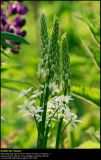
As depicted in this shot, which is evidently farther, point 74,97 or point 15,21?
point 74,97

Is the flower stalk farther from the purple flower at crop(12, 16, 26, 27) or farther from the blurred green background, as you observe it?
the purple flower at crop(12, 16, 26, 27)

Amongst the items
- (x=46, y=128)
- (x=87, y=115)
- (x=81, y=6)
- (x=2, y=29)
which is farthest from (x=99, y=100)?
(x=81, y=6)

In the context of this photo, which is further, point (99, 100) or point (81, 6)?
point (81, 6)

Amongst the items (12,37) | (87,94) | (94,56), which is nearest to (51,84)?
(12,37)

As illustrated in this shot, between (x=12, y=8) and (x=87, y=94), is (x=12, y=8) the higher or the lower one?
the higher one

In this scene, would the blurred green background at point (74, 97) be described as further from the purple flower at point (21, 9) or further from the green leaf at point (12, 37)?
the green leaf at point (12, 37)

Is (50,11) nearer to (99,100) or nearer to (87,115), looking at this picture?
(87,115)

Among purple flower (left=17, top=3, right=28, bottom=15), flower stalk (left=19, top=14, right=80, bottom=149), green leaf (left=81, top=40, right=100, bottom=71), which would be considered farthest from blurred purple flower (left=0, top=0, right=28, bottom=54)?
flower stalk (left=19, top=14, right=80, bottom=149)

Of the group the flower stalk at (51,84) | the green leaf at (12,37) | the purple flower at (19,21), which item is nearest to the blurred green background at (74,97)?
the purple flower at (19,21)

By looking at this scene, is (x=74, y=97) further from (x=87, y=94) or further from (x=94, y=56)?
(x=87, y=94)
